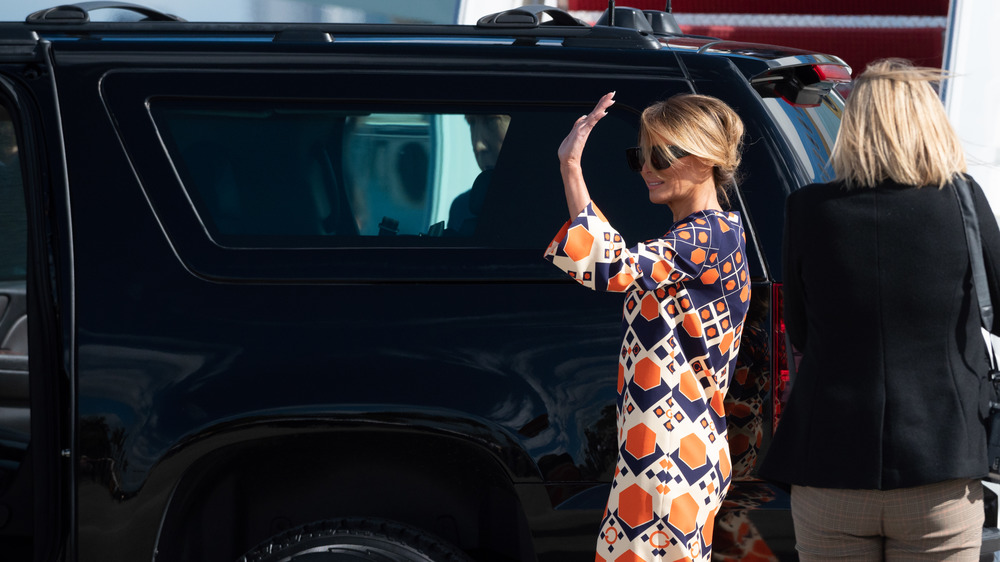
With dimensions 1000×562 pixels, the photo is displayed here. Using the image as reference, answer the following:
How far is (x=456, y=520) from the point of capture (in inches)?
93.1

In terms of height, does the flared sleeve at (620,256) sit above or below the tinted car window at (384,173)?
below

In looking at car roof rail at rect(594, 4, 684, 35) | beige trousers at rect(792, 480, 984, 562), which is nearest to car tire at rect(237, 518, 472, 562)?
beige trousers at rect(792, 480, 984, 562)

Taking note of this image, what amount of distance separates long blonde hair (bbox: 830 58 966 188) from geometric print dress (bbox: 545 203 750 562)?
305mm

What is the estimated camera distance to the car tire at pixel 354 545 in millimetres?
2186

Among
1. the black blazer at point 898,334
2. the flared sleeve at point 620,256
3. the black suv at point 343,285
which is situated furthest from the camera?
the black suv at point 343,285

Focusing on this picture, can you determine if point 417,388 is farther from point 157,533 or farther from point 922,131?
point 922,131

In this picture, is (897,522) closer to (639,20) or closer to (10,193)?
(639,20)

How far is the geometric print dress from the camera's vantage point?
2.00m

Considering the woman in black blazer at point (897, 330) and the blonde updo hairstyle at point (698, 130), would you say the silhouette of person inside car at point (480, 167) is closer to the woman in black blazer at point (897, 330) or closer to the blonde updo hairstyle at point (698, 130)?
the blonde updo hairstyle at point (698, 130)

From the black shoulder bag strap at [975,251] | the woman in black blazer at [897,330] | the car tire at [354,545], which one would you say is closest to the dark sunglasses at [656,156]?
the woman in black blazer at [897,330]

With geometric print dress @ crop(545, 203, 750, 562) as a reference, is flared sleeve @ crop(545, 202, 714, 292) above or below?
above

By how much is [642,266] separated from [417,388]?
0.54 m

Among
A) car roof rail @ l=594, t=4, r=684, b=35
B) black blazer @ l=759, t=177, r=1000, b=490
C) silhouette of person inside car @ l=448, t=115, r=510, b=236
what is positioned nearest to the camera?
black blazer @ l=759, t=177, r=1000, b=490

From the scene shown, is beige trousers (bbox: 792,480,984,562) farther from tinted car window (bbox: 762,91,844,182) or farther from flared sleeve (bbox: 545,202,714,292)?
tinted car window (bbox: 762,91,844,182)
